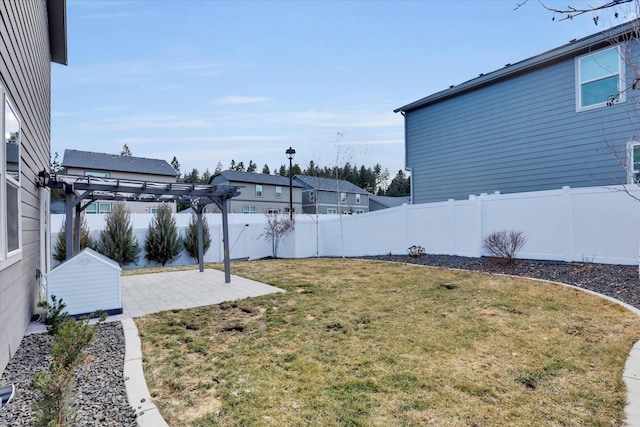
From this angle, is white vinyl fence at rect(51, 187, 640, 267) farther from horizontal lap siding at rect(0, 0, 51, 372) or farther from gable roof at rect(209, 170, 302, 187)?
gable roof at rect(209, 170, 302, 187)

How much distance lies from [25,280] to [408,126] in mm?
12840

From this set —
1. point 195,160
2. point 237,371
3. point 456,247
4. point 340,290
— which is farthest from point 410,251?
point 195,160

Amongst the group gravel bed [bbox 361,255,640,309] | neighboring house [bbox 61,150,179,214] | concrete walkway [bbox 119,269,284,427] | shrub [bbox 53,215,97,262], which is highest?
neighboring house [bbox 61,150,179,214]

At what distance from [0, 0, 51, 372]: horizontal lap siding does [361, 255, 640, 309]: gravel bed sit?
25.5 ft

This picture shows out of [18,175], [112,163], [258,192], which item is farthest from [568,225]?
[112,163]

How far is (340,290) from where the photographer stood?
22.8 ft

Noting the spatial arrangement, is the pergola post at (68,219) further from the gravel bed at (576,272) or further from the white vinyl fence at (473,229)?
the gravel bed at (576,272)

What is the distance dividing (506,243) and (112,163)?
25.3 m

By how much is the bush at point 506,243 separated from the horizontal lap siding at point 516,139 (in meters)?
2.39

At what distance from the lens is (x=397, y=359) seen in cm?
351

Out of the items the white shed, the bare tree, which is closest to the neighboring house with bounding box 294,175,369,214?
the bare tree

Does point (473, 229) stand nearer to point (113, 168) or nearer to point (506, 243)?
point (506, 243)

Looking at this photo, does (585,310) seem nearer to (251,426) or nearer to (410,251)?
(251,426)

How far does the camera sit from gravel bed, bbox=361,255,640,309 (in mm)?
5709
